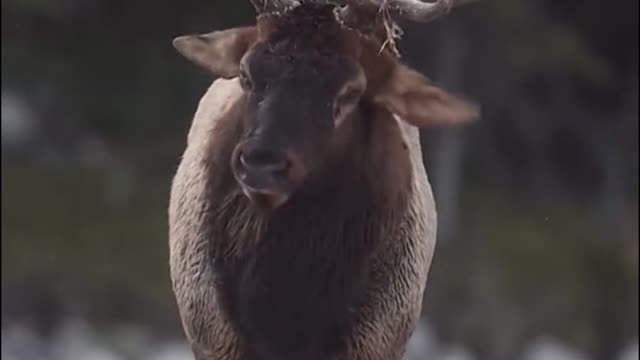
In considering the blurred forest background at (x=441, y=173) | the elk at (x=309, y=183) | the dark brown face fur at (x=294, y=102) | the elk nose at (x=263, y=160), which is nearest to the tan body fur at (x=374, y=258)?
the elk at (x=309, y=183)

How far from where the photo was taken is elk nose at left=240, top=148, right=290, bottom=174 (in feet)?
16.1

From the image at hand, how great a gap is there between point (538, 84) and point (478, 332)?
3.08 metres

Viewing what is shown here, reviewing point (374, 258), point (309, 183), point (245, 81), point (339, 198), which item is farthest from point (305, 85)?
point (374, 258)

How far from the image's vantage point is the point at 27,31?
16078mm

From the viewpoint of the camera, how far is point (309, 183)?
5246 millimetres

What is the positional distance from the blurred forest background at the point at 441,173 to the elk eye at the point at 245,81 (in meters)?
9.54

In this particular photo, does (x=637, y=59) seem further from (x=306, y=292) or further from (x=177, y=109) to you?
(x=306, y=292)

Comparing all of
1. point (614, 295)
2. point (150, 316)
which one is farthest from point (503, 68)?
point (150, 316)

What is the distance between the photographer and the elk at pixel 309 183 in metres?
5.12

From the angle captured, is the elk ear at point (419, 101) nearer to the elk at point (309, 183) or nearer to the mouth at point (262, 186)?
the elk at point (309, 183)

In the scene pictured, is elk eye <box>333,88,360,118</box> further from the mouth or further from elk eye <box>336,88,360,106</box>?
the mouth

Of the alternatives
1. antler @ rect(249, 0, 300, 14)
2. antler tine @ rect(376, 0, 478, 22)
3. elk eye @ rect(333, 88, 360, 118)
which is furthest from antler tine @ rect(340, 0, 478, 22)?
elk eye @ rect(333, 88, 360, 118)

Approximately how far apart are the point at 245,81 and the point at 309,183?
1.03 feet

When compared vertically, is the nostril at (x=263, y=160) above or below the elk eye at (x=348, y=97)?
above
